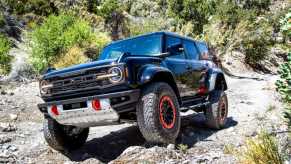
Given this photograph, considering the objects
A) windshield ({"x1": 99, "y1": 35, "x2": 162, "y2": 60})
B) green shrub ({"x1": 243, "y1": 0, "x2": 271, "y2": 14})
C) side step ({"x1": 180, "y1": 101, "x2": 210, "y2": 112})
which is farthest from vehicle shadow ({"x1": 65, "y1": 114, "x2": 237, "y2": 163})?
green shrub ({"x1": 243, "y1": 0, "x2": 271, "y2": 14})

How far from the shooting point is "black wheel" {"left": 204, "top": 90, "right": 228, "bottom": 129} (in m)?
7.99

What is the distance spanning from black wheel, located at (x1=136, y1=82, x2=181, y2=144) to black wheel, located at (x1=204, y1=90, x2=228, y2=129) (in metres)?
2.04

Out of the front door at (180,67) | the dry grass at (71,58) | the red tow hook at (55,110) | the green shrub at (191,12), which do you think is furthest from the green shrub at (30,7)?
the red tow hook at (55,110)

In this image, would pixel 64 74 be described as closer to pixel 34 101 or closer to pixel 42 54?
pixel 34 101

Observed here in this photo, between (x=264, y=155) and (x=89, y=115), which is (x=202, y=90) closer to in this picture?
(x=89, y=115)

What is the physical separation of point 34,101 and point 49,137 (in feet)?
17.7

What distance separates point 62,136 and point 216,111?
3.04 meters

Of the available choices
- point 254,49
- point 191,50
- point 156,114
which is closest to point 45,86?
point 156,114

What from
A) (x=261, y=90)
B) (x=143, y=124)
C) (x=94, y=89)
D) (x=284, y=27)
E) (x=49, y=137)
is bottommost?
(x=261, y=90)

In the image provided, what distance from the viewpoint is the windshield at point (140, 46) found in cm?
686

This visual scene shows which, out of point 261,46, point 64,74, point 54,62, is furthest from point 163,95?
point 261,46

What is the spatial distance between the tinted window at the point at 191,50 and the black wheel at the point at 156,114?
196cm

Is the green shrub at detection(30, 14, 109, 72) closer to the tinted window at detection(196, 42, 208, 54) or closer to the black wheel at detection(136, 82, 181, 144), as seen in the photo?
the tinted window at detection(196, 42, 208, 54)

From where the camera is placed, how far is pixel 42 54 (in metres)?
18.5
